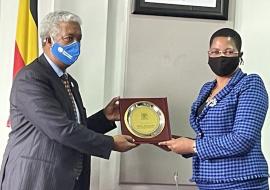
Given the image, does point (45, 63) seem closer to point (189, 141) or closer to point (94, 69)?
point (94, 69)

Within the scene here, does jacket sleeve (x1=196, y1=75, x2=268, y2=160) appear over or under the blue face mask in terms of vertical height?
under

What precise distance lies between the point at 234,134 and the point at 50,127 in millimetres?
745

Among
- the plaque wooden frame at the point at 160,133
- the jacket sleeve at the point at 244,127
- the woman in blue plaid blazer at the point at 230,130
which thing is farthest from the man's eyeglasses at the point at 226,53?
the plaque wooden frame at the point at 160,133

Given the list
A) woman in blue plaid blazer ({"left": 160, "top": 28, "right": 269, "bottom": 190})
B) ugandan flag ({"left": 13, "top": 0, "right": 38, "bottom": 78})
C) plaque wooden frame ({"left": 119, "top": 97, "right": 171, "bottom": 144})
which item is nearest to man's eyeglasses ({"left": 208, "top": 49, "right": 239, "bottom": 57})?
woman in blue plaid blazer ({"left": 160, "top": 28, "right": 269, "bottom": 190})

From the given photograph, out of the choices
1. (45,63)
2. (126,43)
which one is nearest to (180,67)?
(126,43)

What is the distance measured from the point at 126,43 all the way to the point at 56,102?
76cm

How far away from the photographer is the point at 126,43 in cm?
266

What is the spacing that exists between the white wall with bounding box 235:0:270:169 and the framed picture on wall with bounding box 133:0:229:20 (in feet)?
0.36

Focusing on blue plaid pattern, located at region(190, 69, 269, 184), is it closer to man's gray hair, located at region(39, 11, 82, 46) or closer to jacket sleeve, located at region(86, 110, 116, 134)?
jacket sleeve, located at region(86, 110, 116, 134)

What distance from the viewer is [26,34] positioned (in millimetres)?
2512

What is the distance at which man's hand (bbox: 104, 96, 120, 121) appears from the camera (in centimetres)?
248

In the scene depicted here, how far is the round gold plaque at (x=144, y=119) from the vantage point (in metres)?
2.28

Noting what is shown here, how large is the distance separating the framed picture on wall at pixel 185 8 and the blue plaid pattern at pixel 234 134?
2.37 ft

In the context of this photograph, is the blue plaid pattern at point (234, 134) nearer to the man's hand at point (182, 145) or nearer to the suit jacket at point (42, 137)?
the man's hand at point (182, 145)
